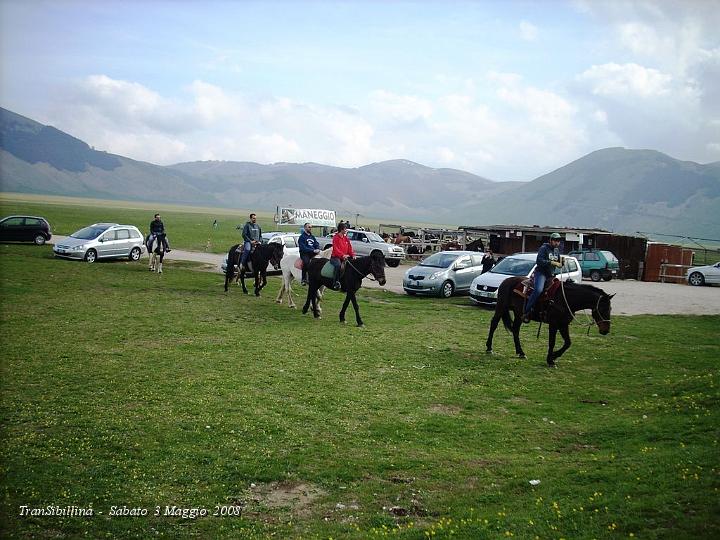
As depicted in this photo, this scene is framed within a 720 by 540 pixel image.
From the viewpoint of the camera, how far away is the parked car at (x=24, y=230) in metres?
37.3

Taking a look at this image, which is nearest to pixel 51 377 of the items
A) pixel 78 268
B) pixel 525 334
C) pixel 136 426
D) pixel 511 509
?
pixel 136 426

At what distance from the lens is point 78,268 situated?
87.5ft

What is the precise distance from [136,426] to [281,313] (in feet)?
33.9

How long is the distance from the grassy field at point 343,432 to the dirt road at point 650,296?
30.6 ft

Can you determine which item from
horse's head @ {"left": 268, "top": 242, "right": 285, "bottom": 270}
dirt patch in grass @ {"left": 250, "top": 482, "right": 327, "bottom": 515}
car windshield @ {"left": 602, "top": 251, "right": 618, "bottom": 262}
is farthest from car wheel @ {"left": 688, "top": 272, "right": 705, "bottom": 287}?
dirt patch in grass @ {"left": 250, "top": 482, "right": 327, "bottom": 515}

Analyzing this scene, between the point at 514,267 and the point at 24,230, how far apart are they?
31.4 m

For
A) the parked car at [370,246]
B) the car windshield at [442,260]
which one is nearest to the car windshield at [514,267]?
the car windshield at [442,260]

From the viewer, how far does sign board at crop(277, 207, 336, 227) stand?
5103cm

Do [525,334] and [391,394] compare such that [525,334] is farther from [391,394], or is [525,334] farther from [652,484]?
[652,484]

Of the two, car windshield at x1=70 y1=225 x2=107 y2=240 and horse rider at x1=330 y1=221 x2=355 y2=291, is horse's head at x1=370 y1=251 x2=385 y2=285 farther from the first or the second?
car windshield at x1=70 y1=225 x2=107 y2=240

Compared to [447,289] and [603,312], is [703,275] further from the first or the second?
[603,312]

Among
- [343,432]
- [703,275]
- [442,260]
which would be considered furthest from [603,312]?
[703,275]

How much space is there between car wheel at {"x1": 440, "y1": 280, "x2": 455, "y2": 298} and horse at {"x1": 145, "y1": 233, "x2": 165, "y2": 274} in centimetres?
1260

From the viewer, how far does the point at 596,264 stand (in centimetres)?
3681
